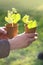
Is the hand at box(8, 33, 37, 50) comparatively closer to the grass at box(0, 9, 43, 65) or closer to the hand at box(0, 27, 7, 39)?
the hand at box(0, 27, 7, 39)

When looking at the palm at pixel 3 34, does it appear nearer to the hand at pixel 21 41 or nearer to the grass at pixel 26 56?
the hand at pixel 21 41

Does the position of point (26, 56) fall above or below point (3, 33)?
above

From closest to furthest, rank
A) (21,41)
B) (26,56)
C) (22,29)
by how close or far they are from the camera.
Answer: (21,41), (26,56), (22,29)

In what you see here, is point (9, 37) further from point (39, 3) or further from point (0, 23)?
point (39, 3)

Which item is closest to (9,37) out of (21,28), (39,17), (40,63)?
(40,63)

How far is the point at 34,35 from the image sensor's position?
101 centimetres

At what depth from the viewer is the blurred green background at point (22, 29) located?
6.56 ft

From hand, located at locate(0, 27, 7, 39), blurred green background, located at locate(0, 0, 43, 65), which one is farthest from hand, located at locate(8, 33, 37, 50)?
blurred green background, located at locate(0, 0, 43, 65)

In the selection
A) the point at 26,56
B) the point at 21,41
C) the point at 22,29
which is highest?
the point at 22,29

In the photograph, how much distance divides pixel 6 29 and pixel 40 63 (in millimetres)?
959

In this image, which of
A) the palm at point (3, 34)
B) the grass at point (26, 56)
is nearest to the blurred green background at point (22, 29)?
the grass at point (26, 56)

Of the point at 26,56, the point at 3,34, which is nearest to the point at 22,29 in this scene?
the point at 26,56

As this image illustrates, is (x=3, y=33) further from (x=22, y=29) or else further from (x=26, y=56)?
A: (x=22, y=29)

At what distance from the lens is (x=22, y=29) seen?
230 cm
